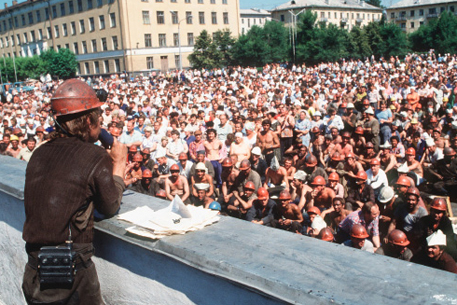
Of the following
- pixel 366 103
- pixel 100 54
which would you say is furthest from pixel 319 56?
pixel 366 103

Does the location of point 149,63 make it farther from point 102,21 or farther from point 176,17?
point 102,21

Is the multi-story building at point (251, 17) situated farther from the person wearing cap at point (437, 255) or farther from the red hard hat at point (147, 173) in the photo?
the person wearing cap at point (437, 255)

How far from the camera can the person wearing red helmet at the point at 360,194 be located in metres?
7.57

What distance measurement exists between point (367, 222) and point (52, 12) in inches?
2585

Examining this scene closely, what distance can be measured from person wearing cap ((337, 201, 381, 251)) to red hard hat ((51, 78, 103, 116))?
489cm

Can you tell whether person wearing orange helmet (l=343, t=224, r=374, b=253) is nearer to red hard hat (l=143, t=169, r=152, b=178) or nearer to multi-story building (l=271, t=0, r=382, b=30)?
red hard hat (l=143, t=169, r=152, b=178)

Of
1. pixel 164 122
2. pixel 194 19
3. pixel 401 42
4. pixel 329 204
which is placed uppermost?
pixel 194 19

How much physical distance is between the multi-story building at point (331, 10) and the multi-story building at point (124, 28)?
2507 cm

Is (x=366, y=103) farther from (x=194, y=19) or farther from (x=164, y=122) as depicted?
(x=194, y=19)

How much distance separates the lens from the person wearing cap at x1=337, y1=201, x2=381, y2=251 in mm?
6273

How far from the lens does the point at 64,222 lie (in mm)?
2143

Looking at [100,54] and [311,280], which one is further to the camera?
[100,54]

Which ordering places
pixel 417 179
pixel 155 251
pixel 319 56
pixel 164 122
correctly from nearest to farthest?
pixel 155 251, pixel 417 179, pixel 164 122, pixel 319 56

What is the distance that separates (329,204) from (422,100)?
1032 centimetres
